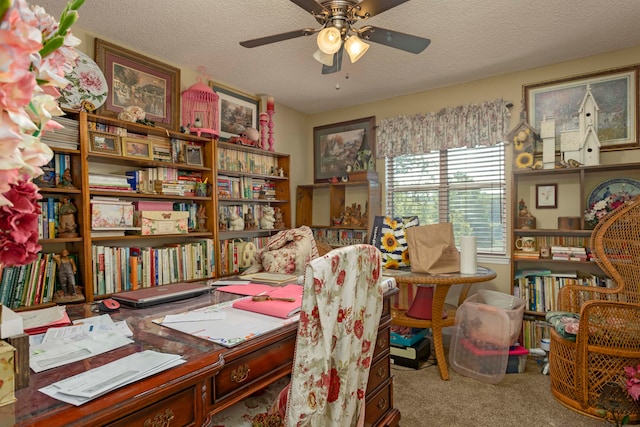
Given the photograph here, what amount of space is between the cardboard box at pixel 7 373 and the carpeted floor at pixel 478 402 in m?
1.93

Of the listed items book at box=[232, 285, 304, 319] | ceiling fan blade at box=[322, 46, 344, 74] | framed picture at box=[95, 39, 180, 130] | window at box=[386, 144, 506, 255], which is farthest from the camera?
window at box=[386, 144, 506, 255]

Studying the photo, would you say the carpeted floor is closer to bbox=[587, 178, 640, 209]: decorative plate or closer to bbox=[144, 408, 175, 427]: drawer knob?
bbox=[587, 178, 640, 209]: decorative plate

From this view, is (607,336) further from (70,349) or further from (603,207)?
(70,349)

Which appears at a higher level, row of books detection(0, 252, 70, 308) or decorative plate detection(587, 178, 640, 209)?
decorative plate detection(587, 178, 640, 209)

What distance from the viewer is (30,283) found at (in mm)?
2094

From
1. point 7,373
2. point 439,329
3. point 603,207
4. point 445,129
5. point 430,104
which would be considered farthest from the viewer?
point 430,104

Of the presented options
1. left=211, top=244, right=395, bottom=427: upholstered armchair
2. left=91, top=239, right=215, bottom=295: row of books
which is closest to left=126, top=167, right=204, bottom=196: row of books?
left=91, top=239, right=215, bottom=295: row of books

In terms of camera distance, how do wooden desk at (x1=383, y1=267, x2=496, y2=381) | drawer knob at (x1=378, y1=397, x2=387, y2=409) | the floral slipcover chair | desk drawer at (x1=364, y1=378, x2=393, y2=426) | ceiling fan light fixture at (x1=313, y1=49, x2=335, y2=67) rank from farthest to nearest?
1. wooden desk at (x1=383, y1=267, x2=496, y2=381)
2. ceiling fan light fixture at (x1=313, y1=49, x2=335, y2=67)
3. drawer knob at (x1=378, y1=397, x2=387, y2=409)
4. desk drawer at (x1=364, y1=378, x2=393, y2=426)
5. the floral slipcover chair

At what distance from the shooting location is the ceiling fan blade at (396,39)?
183 centimetres

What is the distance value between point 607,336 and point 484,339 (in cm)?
71

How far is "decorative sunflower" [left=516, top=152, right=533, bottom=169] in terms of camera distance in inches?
118

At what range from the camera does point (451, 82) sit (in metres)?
3.48

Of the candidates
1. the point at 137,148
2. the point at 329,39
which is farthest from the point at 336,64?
the point at 137,148

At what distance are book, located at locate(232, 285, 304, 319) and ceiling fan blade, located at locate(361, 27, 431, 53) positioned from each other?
1.41 metres
